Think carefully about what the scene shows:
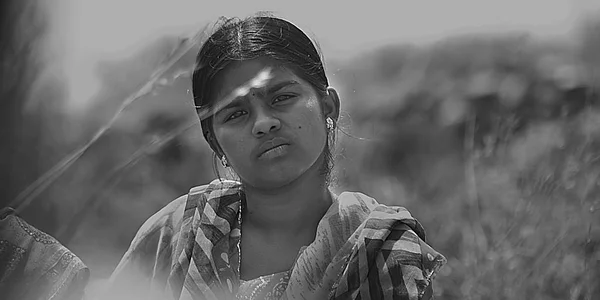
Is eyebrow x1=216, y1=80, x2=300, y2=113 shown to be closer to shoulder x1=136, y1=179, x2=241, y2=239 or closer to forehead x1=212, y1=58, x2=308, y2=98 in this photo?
forehead x1=212, y1=58, x2=308, y2=98

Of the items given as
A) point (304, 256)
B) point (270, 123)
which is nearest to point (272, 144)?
point (270, 123)

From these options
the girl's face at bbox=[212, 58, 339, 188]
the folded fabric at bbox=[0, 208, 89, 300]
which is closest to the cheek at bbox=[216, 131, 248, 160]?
the girl's face at bbox=[212, 58, 339, 188]

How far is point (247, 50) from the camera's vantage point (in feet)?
1.97

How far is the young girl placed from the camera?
591 mm

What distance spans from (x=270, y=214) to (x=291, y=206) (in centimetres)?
3

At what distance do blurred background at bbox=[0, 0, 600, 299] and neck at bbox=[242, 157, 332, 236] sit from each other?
0.03m

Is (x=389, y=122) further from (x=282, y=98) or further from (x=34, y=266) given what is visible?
(x=34, y=266)

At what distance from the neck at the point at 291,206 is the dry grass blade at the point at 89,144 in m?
0.16

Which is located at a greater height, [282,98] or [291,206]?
[282,98]

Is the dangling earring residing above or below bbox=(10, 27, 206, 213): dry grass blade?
below

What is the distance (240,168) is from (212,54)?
0.10 metres

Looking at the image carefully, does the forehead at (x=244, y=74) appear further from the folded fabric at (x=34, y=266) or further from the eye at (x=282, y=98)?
the folded fabric at (x=34, y=266)

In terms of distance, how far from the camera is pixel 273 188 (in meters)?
0.65

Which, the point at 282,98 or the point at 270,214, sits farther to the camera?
the point at 270,214
